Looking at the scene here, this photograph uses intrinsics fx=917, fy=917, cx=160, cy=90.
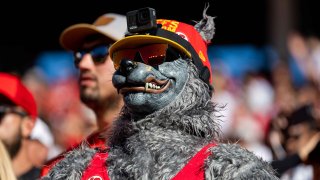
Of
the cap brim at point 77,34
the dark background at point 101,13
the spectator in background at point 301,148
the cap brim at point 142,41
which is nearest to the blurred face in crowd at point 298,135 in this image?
the spectator in background at point 301,148

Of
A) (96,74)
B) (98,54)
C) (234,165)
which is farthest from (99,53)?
(234,165)

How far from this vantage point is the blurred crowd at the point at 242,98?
813 cm

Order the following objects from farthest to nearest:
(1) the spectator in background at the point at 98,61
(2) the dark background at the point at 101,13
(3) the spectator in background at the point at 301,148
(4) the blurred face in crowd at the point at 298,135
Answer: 1. (2) the dark background at the point at 101,13
2. (4) the blurred face in crowd at the point at 298,135
3. (1) the spectator in background at the point at 98,61
4. (3) the spectator in background at the point at 301,148

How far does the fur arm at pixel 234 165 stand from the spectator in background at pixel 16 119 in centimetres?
256

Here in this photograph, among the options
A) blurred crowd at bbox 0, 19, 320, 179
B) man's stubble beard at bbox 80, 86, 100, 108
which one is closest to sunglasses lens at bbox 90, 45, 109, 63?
man's stubble beard at bbox 80, 86, 100, 108

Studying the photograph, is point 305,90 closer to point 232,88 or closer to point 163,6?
point 232,88

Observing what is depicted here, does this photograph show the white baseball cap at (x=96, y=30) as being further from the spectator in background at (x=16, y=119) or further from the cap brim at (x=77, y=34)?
the spectator in background at (x=16, y=119)

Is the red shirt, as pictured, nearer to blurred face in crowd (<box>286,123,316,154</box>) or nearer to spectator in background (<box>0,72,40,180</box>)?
spectator in background (<box>0,72,40,180</box>)

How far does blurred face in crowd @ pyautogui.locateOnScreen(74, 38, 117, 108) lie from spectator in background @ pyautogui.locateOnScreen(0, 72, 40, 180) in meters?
0.62

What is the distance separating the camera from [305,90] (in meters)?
10.3

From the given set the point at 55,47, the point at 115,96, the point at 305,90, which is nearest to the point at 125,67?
the point at 115,96

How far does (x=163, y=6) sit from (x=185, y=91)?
10841mm

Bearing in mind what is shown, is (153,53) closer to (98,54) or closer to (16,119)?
(98,54)

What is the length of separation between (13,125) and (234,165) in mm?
2790
